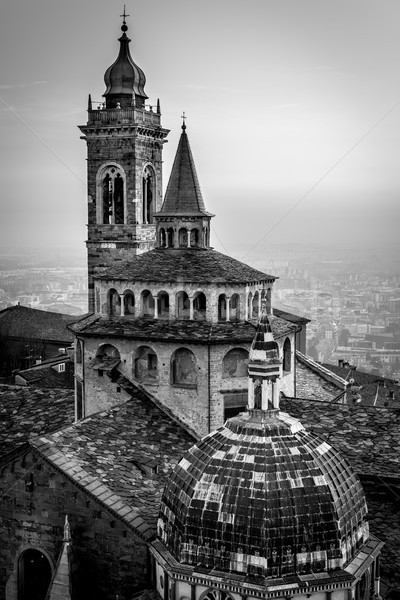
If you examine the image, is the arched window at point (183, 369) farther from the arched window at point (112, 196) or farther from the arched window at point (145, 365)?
the arched window at point (112, 196)

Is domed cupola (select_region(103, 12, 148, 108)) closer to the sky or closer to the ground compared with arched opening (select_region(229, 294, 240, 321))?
closer to the sky

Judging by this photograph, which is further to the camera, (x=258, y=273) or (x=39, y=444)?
(x=258, y=273)

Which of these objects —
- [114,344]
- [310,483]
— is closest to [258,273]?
[114,344]

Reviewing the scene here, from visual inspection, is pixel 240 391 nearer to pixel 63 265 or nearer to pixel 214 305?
pixel 214 305

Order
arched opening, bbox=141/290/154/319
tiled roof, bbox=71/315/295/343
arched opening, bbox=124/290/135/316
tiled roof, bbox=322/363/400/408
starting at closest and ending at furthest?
tiled roof, bbox=71/315/295/343 → arched opening, bbox=141/290/154/319 → arched opening, bbox=124/290/135/316 → tiled roof, bbox=322/363/400/408

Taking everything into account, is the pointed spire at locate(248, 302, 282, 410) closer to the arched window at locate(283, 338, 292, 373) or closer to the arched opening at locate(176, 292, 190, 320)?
the arched opening at locate(176, 292, 190, 320)

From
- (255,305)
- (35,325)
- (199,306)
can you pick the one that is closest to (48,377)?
(199,306)

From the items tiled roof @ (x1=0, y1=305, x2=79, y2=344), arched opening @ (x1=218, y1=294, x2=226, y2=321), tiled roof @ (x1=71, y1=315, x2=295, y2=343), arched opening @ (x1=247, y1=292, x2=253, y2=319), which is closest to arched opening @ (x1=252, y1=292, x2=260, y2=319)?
arched opening @ (x1=247, y1=292, x2=253, y2=319)
